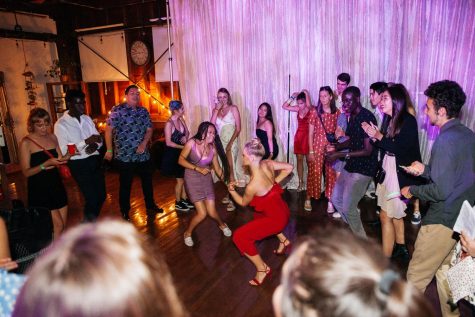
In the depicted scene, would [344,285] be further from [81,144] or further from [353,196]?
[81,144]

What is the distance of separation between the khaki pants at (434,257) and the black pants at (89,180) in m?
3.14

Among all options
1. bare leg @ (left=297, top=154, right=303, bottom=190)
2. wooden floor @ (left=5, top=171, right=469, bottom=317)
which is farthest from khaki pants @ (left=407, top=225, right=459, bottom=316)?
bare leg @ (left=297, top=154, right=303, bottom=190)

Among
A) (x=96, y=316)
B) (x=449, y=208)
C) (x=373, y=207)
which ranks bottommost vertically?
(x=373, y=207)

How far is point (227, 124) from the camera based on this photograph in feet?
17.0

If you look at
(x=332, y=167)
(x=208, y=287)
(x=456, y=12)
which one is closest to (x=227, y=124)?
(x=332, y=167)

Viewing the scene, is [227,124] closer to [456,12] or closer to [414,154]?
[414,154]

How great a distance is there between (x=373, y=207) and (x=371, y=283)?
14.0 ft

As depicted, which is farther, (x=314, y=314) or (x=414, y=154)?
(x=414, y=154)

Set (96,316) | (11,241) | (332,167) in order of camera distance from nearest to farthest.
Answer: (96,316) < (11,241) < (332,167)

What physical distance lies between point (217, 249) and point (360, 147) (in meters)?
1.86

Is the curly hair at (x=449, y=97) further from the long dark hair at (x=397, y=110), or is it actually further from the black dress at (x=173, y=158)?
the black dress at (x=173, y=158)

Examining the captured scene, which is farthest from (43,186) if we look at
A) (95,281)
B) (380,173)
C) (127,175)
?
(380,173)

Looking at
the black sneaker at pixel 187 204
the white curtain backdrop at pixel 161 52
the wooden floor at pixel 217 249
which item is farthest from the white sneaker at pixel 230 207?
the white curtain backdrop at pixel 161 52

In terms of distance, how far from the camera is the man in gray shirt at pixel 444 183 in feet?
6.59
